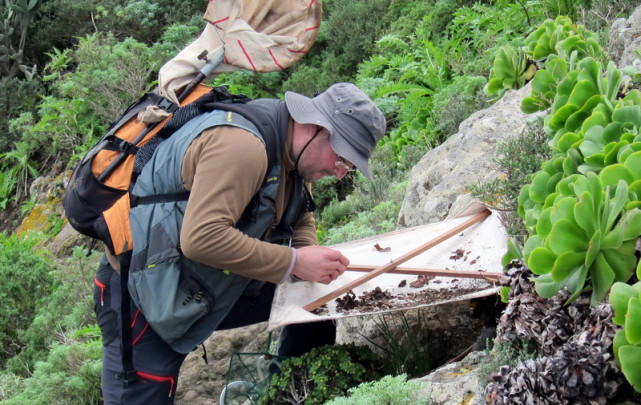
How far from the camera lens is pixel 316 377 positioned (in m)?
3.47

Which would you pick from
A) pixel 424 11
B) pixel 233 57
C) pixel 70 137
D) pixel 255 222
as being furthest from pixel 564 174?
pixel 70 137

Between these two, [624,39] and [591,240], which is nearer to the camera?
[591,240]

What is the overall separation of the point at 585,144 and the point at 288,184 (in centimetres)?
169

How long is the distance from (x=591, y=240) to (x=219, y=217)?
1.65 meters

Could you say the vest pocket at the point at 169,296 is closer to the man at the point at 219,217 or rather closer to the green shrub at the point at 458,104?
the man at the point at 219,217

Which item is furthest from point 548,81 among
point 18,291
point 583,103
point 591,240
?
point 18,291

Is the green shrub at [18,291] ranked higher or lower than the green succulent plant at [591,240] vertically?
lower

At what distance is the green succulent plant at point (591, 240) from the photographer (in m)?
1.98

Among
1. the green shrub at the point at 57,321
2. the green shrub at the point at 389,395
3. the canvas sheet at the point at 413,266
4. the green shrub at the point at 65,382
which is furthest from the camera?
the green shrub at the point at 57,321

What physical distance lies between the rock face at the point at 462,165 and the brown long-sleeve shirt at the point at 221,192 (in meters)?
1.75

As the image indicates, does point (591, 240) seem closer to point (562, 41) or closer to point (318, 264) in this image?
point (318, 264)

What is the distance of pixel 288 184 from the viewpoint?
377cm

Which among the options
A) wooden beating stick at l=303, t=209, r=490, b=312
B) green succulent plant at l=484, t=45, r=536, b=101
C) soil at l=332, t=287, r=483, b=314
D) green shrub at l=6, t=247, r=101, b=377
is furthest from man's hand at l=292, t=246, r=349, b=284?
green shrub at l=6, t=247, r=101, b=377

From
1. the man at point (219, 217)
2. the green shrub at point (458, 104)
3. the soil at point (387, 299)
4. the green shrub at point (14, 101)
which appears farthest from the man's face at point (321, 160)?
the green shrub at point (14, 101)
